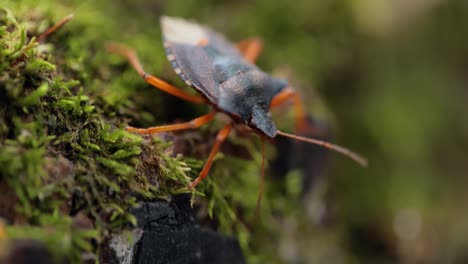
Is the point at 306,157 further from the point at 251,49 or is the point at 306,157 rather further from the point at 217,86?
the point at 217,86

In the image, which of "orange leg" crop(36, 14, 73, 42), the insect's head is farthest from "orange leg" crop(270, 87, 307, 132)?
"orange leg" crop(36, 14, 73, 42)

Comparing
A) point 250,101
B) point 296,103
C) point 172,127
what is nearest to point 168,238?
point 172,127

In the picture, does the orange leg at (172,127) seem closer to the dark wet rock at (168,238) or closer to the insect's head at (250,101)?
the insect's head at (250,101)

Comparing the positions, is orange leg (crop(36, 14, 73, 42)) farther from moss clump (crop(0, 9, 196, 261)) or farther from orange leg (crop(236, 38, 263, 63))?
orange leg (crop(236, 38, 263, 63))

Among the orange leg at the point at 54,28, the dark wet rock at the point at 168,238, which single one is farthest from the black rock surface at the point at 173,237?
the orange leg at the point at 54,28

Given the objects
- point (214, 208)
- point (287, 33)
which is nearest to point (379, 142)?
point (287, 33)
